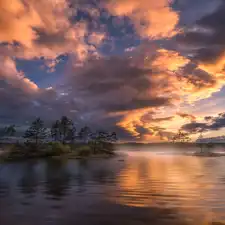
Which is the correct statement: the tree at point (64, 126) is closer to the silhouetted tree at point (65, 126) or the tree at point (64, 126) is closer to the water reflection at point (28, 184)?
the silhouetted tree at point (65, 126)

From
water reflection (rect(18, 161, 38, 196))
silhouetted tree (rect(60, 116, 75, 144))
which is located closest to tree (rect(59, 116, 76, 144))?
silhouetted tree (rect(60, 116, 75, 144))

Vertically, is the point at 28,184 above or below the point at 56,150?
below

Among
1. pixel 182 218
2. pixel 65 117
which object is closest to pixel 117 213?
pixel 182 218

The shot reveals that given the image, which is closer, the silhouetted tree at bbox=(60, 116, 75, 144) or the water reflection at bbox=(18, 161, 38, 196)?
the water reflection at bbox=(18, 161, 38, 196)

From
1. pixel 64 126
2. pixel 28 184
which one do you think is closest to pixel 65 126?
pixel 64 126

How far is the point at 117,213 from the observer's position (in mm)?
16297

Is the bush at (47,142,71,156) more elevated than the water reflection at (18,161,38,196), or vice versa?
the bush at (47,142,71,156)

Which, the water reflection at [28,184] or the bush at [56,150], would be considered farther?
the bush at [56,150]

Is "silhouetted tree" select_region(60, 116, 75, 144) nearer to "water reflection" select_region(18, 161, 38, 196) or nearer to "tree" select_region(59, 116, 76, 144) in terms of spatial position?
"tree" select_region(59, 116, 76, 144)

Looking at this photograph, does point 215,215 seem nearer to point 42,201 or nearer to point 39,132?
point 42,201

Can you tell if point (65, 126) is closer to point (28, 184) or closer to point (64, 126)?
point (64, 126)

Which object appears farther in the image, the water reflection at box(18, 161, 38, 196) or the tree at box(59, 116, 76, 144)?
the tree at box(59, 116, 76, 144)

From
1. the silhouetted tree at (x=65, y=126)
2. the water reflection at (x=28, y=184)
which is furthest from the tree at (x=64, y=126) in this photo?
the water reflection at (x=28, y=184)

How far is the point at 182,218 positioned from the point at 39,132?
134m
